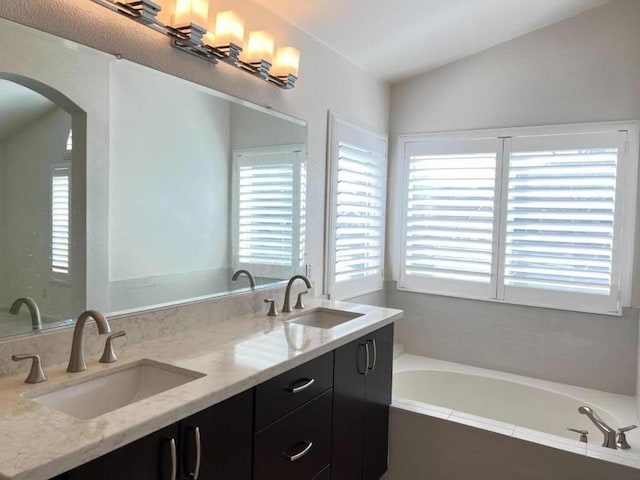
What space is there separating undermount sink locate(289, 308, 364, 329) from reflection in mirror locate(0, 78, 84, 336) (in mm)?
1154

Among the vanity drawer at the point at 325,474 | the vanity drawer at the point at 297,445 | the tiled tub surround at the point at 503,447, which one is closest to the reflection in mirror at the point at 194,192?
the vanity drawer at the point at 297,445

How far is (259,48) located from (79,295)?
1.35m

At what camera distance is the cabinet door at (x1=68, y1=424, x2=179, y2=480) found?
3.37 feet

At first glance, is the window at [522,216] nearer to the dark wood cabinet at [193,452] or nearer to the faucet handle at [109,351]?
the dark wood cabinet at [193,452]

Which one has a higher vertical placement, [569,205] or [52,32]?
[52,32]

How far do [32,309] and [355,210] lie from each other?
7.18 ft

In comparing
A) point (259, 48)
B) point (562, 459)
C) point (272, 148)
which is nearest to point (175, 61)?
point (259, 48)

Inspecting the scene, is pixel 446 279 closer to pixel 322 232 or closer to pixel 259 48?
pixel 322 232

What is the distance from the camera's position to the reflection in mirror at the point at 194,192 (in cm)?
179

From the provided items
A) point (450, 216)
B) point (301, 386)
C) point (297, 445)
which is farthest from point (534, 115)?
point (297, 445)

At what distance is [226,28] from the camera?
1995mm

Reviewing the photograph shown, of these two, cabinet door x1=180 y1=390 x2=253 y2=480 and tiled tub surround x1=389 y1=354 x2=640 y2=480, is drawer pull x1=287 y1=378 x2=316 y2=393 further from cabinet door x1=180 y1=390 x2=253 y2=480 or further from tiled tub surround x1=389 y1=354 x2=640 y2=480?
tiled tub surround x1=389 y1=354 x2=640 y2=480

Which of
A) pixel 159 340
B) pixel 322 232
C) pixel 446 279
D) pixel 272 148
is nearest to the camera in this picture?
pixel 159 340

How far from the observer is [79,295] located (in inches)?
63.8
